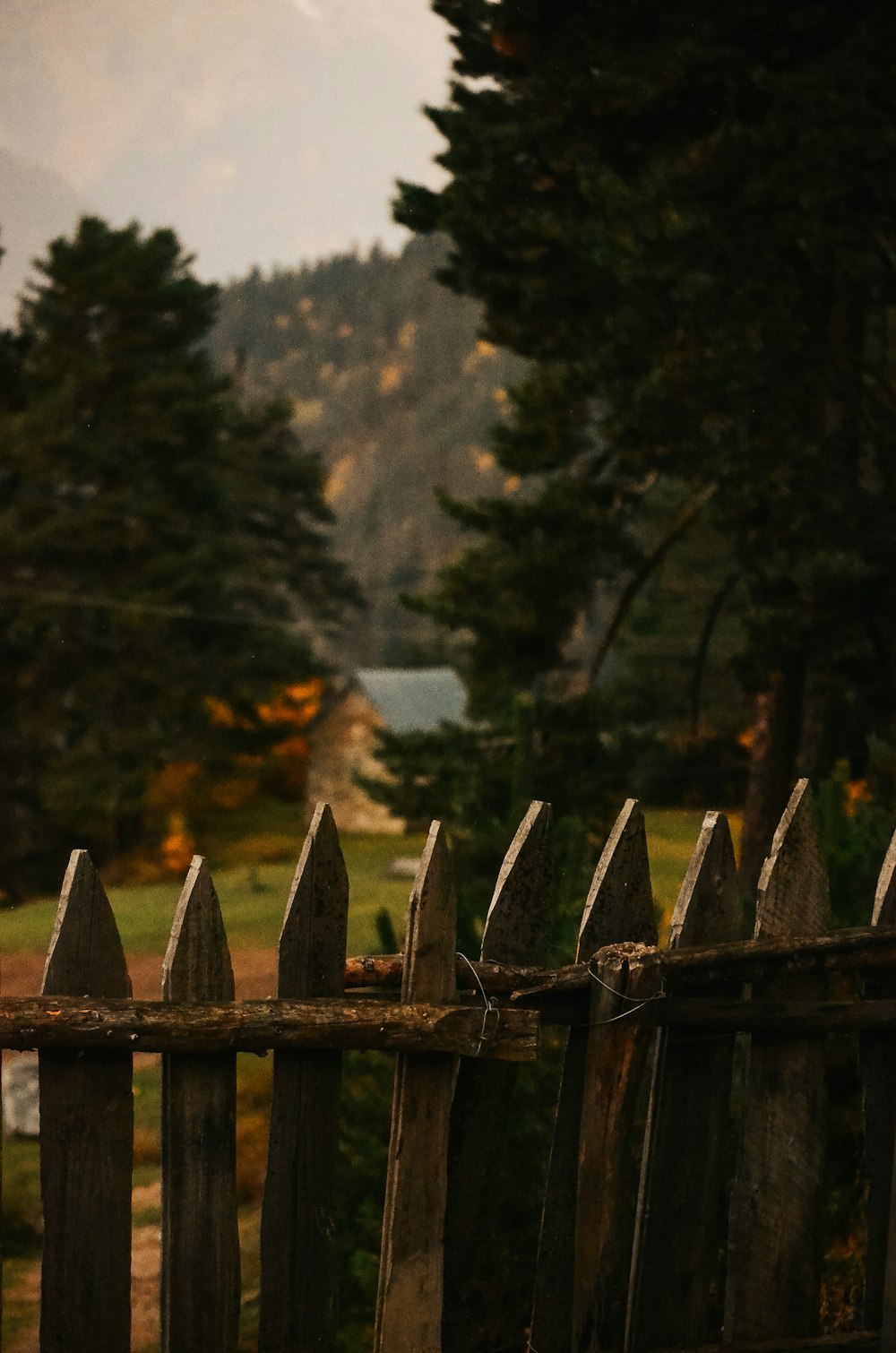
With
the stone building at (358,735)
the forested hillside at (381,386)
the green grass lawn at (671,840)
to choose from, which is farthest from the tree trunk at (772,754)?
the forested hillside at (381,386)

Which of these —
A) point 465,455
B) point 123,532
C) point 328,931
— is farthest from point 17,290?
point 465,455

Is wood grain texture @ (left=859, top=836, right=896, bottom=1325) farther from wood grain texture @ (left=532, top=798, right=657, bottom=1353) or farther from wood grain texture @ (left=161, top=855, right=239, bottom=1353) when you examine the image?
wood grain texture @ (left=161, top=855, right=239, bottom=1353)

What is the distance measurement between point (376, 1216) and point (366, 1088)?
0.51 m

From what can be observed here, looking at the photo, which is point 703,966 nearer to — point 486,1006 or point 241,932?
point 486,1006

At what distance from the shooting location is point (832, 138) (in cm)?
720

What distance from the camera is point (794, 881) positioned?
2814 millimetres

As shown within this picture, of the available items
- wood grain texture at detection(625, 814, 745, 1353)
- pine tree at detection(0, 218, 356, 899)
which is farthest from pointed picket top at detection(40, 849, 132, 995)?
pine tree at detection(0, 218, 356, 899)

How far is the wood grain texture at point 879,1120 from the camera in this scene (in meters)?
2.96

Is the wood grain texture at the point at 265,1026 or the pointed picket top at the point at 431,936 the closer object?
the wood grain texture at the point at 265,1026

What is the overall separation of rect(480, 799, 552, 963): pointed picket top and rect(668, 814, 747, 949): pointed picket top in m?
0.31

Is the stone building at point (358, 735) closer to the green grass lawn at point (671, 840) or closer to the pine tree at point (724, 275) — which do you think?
the green grass lawn at point (671, 840)

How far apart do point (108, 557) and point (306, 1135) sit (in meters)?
25.5

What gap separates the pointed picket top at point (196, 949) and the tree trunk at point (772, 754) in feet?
24.7

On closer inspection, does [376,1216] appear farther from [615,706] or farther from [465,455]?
[465,455]
